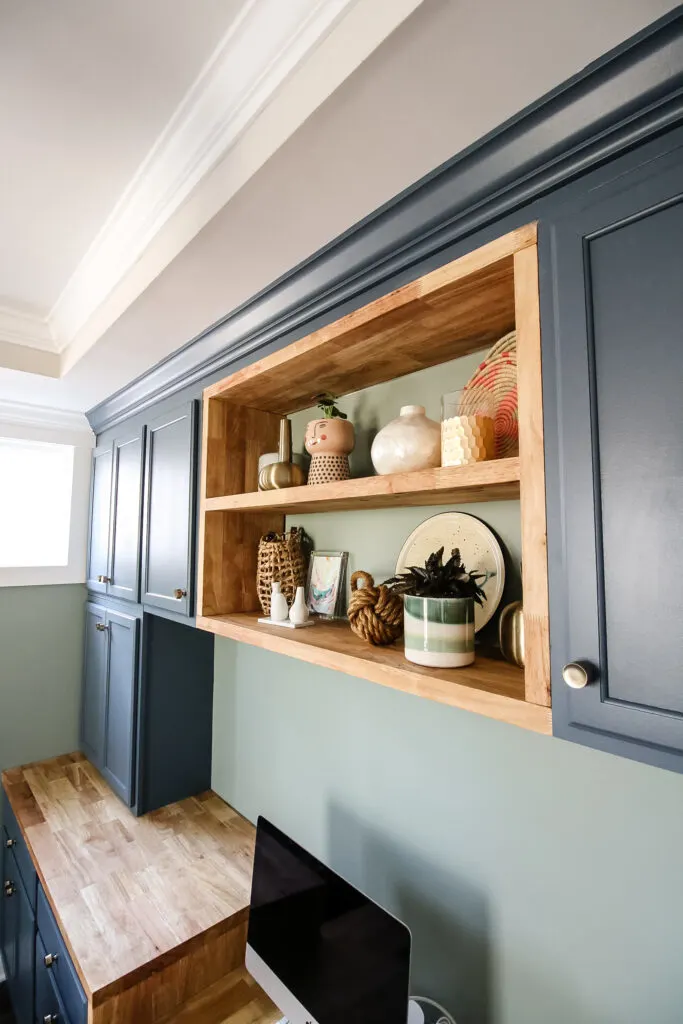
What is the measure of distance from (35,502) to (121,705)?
1082 millimetres

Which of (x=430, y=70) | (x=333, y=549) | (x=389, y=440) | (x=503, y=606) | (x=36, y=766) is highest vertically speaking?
(x=430, y=70)

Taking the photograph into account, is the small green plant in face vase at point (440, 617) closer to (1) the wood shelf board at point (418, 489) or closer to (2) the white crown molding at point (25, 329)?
(1) the wood shelf board at point (418, 489)

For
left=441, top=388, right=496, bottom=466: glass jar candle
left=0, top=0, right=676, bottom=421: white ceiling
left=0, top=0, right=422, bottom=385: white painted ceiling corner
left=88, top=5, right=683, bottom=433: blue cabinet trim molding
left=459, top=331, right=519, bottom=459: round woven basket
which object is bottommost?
left=441, top=388, right=496, bottom=466: glass jar candle

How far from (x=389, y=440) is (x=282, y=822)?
4.29 ft

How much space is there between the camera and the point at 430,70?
2.10ft

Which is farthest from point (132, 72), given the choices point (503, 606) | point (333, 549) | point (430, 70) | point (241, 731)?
point (241, 731)

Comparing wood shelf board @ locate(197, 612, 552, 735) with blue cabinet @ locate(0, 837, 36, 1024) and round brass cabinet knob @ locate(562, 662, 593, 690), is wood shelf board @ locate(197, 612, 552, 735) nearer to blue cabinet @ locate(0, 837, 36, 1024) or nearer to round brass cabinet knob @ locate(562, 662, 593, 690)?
round brass cabinet knob @ locate(562, 662, 593, 690)

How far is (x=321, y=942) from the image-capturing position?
1089 mm

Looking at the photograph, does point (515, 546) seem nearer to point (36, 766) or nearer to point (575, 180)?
point (575, 180)

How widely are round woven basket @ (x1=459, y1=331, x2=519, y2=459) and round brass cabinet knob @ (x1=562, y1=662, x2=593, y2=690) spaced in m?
0.40

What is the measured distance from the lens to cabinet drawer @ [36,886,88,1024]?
48.1 inches

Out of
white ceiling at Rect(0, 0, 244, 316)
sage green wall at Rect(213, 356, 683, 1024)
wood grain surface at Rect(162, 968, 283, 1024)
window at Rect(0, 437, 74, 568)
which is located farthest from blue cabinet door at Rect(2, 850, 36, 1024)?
white ceiling at Rect(0, 0, 244, 316)

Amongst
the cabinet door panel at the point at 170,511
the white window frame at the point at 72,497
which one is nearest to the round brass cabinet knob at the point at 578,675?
the cabinet door panel at the point at 170,511

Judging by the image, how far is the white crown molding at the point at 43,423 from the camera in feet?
7.36
